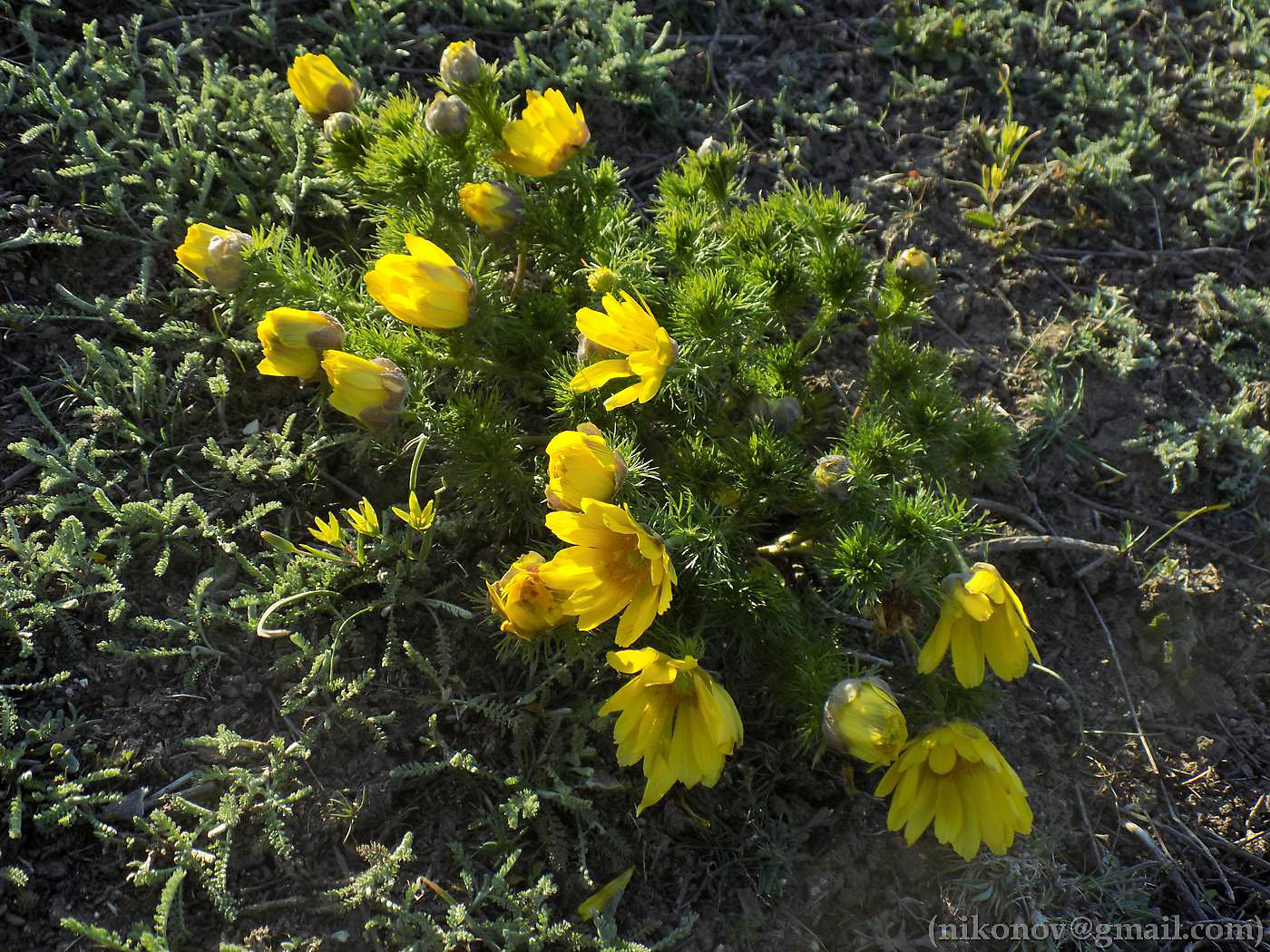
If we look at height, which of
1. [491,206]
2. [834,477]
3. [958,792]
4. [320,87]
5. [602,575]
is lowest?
[958,792]

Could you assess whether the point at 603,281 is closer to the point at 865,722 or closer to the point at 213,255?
the point at 213,255

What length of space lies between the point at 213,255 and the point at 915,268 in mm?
1455

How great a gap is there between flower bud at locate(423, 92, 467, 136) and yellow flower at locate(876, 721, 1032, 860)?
1.56m

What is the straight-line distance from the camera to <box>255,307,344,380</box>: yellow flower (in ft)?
6.29

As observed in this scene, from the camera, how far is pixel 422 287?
192cm

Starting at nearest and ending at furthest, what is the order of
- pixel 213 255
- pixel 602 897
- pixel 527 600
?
pixel 527 600 < pixel 602 897 < pixel 213 255

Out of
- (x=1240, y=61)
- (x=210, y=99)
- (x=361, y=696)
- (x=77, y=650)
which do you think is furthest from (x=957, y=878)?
(x=1240, y=61)

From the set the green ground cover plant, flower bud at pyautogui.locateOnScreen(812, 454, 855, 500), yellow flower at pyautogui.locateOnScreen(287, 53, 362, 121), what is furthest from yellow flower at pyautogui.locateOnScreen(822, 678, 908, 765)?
yellow flower at pyautogui.locateOnScreen(287, 53, 362, 121)

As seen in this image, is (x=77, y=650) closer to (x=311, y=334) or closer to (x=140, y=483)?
(x=140, y=483)

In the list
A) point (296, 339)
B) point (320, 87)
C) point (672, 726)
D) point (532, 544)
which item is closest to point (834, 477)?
point (672, 726)

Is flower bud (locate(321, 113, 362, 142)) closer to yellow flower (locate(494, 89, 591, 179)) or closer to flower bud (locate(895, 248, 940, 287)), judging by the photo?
yellow flower (locate(494, 89, 591, 179))

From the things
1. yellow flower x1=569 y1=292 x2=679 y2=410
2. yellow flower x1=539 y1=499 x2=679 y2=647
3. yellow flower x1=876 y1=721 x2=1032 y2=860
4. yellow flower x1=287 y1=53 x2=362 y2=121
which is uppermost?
yellow flower x1=287 y1=53 x2=362 y2=121

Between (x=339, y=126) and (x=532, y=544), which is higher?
(x=339, y=126)

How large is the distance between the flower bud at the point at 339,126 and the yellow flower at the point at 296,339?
485 mm
